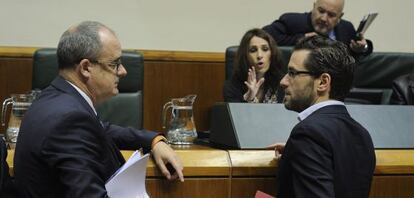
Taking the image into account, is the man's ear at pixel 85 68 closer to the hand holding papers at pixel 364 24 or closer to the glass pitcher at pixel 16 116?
the glass pitcher at pixel 16 116

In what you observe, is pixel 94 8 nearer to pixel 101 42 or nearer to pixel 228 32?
pixel 228 32

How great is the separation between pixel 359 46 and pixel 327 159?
2046mm

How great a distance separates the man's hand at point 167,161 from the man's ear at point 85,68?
0.30 m

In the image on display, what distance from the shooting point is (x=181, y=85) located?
12.1 feet

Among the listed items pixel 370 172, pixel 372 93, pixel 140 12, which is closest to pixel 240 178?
pixel 370 172

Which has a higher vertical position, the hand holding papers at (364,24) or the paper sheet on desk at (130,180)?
the hand holding papers at (364,24)

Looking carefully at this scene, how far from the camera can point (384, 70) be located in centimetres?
361

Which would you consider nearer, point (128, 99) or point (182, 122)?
point (182, 122)

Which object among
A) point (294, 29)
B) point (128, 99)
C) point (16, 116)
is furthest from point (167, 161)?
point (294, 29)

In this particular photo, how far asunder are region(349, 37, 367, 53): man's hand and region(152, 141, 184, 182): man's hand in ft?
6.57

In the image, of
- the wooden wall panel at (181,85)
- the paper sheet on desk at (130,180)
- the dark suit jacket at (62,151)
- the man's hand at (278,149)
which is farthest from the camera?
the wooden wall panel at (181,85)

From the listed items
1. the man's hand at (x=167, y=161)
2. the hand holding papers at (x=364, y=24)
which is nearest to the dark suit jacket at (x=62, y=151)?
the man's hand at (x=167, y=161)

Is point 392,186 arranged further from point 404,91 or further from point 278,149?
point 404,91

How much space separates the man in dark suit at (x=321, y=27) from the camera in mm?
3377
